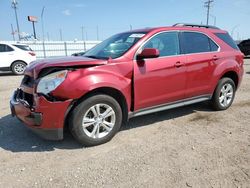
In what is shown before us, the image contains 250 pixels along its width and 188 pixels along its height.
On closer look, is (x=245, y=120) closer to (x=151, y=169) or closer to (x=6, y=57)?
(x=151, y=169)

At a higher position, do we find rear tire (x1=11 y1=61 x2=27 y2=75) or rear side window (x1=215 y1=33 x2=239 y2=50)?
rear side window (x1=215 y1=33 x2=239 y2=50)

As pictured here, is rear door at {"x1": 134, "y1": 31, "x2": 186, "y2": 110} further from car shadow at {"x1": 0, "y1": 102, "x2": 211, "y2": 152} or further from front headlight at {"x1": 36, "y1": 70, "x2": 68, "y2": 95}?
front headlight at {"x1": 36, "y1": 70, "x2": 68, "y2": 95}

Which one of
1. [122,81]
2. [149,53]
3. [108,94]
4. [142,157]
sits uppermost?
[149,53]

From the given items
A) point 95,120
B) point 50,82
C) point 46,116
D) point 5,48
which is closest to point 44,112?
point 46,116

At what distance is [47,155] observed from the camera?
11.4 feet

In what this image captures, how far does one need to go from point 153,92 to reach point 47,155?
1915 mm

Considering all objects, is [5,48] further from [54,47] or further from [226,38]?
[54,47]

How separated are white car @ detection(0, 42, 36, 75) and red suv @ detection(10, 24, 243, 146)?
8.63 metres

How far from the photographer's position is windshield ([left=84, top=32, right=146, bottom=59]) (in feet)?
13.4

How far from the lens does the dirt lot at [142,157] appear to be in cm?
284

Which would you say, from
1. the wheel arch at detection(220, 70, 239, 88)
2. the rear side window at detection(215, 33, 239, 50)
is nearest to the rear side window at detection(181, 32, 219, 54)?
the rear side window at detection(215, 33, 239, 50)

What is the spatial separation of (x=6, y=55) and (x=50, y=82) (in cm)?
976

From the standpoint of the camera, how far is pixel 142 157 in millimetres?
3350

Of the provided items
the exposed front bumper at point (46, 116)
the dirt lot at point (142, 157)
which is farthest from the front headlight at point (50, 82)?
the dirt lot at point (142, 157)
